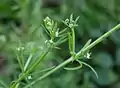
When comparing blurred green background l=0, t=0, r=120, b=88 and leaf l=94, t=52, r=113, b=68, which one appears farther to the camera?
leaf l=94, t=52, r=113, b=68

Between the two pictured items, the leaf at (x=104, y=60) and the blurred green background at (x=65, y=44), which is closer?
the blurred green background at (x=65, y=44)

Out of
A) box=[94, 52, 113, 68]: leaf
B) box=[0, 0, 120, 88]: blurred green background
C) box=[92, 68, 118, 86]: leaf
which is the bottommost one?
box=[92, 68, 118, 86]: leaf

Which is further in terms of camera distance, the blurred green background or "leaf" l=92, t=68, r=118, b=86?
"leaf" l=92, t=68, r=118, b=86

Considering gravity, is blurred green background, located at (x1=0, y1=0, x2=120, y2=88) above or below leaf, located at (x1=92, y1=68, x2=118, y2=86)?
above

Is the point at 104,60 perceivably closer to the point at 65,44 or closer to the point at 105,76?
the point at 105,76

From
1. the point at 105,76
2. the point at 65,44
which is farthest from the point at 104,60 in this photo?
the point at 65,44

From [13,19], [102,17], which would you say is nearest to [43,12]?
[13,19]

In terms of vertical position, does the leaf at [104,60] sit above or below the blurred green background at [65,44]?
below

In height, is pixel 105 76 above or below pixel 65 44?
below
